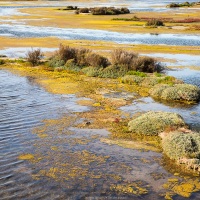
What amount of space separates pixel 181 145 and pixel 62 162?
352 cm

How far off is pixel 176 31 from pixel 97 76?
27531 mm

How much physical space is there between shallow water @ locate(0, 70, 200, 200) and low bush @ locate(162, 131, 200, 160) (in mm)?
413

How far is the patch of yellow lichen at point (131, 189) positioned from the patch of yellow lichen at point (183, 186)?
2.13 ft

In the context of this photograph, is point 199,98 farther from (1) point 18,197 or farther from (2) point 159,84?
(1) point 18,197

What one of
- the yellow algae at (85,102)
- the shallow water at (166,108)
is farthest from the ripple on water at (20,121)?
the shallow water at (166,108)

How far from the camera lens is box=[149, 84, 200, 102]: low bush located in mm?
18203

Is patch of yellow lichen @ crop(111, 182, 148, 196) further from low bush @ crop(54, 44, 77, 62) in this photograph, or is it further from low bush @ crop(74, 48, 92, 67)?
low bush @ crop(54, 44, 77, 62)

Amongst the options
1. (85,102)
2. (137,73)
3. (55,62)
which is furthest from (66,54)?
(85,102)

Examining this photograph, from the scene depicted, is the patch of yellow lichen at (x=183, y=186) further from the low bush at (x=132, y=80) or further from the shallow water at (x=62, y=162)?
the low bush at (x=132, y=80)

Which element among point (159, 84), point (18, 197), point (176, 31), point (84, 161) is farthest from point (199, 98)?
point (176, 31)

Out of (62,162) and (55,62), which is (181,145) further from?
(55,62)

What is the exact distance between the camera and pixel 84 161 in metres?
11.1

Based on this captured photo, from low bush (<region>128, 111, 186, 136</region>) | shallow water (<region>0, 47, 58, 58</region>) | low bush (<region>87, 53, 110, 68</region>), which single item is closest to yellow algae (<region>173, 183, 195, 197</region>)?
low bush (<region>128, 111, 186, 136</region>)

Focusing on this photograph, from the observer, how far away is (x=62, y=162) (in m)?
11.1
